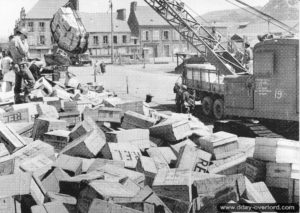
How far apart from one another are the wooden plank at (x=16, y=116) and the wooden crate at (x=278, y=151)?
6195 millimetres

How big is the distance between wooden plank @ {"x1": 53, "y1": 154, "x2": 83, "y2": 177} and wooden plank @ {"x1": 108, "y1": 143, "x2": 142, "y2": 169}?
0.73m

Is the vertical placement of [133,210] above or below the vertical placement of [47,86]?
below

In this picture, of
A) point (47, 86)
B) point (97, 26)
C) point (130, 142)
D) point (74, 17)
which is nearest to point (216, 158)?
point (130, 142)

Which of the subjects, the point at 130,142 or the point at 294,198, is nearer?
the point at 294,198

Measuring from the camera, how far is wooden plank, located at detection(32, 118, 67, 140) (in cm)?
950

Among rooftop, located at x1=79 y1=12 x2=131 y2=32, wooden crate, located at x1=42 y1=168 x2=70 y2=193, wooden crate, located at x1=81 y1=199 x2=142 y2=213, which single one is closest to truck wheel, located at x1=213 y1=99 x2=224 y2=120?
wooden crate, located at x1=42 y1=168 x2=70 y2=193

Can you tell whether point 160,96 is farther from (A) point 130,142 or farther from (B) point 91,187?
(B) point 91,187

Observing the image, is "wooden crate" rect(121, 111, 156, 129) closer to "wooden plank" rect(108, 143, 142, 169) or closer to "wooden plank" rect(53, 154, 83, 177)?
"wooden plank" rect(108, 143, 142, 169)

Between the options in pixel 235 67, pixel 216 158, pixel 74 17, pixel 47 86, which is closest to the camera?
pixel 216 158

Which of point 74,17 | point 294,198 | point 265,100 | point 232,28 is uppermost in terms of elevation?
point 232,28

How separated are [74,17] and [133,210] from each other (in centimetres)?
878

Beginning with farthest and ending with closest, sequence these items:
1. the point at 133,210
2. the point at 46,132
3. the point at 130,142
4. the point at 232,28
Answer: the point at 232,28, the point at 46,132, the point at 130,142, the point at 133,210

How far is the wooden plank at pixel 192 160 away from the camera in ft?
24.4

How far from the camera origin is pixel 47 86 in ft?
50.3
